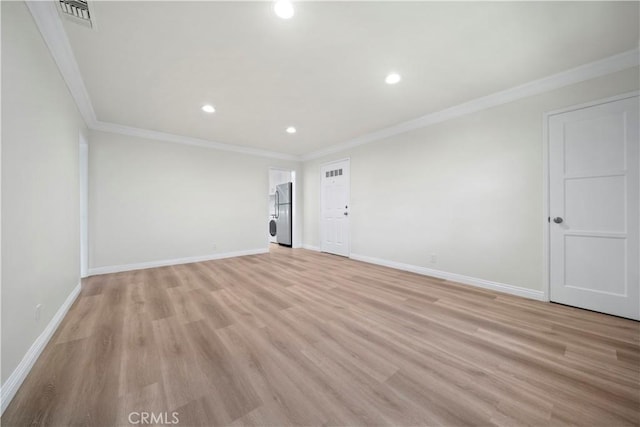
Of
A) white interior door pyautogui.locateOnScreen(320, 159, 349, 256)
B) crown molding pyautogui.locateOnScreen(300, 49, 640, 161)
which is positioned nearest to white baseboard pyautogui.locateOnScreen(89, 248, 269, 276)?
white interior door pyautogui.locateOnScreen(320, 159, 349, 256)

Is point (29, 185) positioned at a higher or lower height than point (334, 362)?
higher

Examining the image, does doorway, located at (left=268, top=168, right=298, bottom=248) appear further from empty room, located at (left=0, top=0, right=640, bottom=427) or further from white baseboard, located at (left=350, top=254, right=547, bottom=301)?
white baseboard, located at (left=350, top=254, right=547, bottom=301)

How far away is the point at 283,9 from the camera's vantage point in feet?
5.38

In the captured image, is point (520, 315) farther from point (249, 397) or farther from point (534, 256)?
point (249, 397)

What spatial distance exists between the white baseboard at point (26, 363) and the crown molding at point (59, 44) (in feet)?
7.50

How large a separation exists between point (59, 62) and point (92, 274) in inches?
121

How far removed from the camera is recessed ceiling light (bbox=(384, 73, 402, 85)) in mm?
2451

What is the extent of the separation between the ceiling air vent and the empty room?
1cm

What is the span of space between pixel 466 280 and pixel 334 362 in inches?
100

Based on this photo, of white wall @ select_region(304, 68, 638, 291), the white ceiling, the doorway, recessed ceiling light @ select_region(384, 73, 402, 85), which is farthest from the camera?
the doorway

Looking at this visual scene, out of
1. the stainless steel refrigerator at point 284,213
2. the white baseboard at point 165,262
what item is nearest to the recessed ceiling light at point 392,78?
the stainless steel refrigerator at point 284,213

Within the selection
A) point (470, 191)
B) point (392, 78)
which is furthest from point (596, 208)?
point (392, 78)

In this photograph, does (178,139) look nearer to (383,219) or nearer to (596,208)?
(383,219)

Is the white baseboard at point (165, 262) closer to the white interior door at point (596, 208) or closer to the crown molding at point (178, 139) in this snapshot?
the crown molding at point (178, 139)
